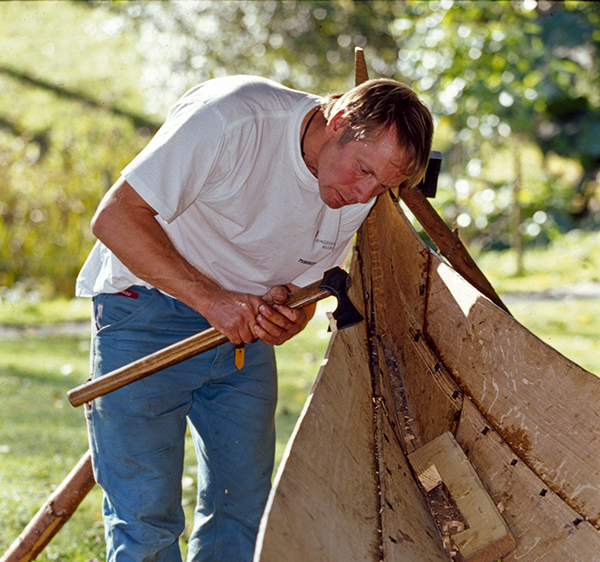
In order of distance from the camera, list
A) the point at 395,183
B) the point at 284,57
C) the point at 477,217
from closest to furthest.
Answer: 1. the point at 395,183
2. the point at 477,217
3. the point at 284,57

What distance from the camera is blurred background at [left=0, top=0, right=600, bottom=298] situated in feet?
30.1

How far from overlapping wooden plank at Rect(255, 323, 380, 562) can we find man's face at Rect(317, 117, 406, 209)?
437 mm

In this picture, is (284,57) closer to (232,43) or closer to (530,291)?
(232,43)

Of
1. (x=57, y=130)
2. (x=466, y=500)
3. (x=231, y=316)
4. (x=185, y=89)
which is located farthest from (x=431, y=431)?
(x=57, y=130)

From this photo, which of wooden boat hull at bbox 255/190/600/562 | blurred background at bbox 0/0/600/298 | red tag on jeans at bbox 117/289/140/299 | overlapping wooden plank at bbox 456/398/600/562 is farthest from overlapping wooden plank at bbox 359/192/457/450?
blurred background at bbox 0/0/600/298

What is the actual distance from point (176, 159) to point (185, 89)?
35.4 ft

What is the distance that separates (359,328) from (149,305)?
0.74 metres

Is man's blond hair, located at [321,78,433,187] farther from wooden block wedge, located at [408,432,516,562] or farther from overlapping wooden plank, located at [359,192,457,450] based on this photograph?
wooden block wedge, located at [408,432,516,562]

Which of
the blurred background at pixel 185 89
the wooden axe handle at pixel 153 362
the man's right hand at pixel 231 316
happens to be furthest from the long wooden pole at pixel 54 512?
the blurred background at pixel 185 89

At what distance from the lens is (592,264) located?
353 inches

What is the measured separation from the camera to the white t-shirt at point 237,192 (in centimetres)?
171

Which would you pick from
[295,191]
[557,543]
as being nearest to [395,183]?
[295,191]

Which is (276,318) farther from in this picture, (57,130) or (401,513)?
(57,130)

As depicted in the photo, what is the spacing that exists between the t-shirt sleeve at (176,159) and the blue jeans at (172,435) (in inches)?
16.0
